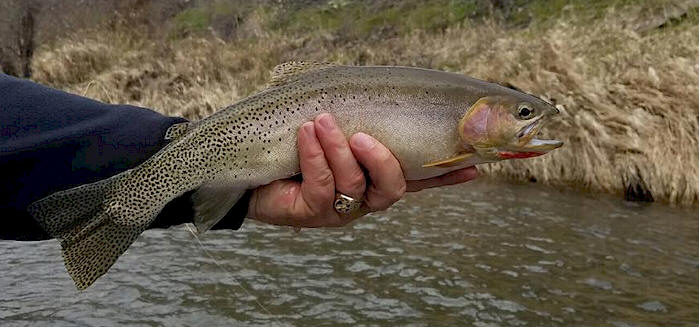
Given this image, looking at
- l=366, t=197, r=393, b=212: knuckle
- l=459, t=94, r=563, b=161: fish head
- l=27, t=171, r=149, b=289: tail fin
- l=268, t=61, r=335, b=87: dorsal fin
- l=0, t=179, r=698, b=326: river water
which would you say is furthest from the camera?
l=0, t=179, r=698, b=326: river water

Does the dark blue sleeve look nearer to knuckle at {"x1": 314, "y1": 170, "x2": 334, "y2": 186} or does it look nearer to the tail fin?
the tail fin

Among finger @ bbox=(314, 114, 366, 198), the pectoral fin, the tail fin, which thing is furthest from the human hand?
the tail fin

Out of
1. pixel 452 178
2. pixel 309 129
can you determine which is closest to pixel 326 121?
pixel 309 129

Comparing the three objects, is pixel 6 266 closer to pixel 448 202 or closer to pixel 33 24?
pixel 448 202

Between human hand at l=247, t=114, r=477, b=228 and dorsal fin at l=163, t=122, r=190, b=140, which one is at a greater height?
dorsal fin at l=163, t=122, r=190, b=140

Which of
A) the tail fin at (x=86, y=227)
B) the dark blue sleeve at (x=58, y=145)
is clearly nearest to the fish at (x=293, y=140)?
the tail fin at (x=86, y=227)

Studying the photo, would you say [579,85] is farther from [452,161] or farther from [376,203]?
[452,161]

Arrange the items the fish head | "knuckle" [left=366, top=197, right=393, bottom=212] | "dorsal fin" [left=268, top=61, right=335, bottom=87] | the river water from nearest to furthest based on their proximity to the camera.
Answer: the fish head < "dorsal fin" [left=268, top=61, right=335, bottom=87] < "knuckle" [left=366, top=197, right=393, bottom=212] < the river water
